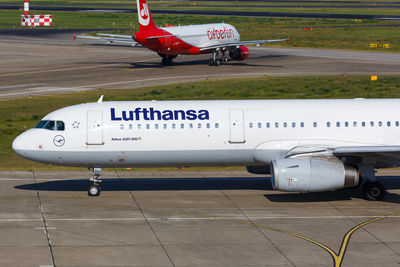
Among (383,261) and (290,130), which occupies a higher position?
(290,130)

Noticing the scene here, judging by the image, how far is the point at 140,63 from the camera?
81125mm

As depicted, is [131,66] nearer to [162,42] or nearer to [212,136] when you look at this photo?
[162,42]

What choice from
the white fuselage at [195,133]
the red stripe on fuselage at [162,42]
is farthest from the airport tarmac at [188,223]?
the red stripe on fuselage at [162,42]

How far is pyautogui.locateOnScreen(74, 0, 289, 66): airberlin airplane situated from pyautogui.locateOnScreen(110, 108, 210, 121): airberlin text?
43.4 meters

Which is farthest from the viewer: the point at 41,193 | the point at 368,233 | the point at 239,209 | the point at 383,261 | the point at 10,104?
the point at 10,104

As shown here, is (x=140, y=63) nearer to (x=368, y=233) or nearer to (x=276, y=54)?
(x=276, y=54)

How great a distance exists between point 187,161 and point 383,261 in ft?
34.6

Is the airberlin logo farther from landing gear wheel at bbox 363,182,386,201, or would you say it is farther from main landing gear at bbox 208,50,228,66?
landing gear wheel at bbox 363,182,386,201

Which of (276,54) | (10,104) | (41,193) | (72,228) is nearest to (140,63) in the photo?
(276,54)

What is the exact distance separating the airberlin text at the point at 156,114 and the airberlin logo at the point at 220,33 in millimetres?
49438

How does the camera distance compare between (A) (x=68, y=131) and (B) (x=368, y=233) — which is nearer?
(B) (x=368, y=233)

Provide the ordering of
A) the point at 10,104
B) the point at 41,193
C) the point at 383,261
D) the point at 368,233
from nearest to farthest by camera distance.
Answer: the point at 383,261
the point at 368,233
the point at 41,193
the point at 10,104

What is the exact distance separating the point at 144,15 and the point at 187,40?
6.39 m

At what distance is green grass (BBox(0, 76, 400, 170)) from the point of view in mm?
53594
